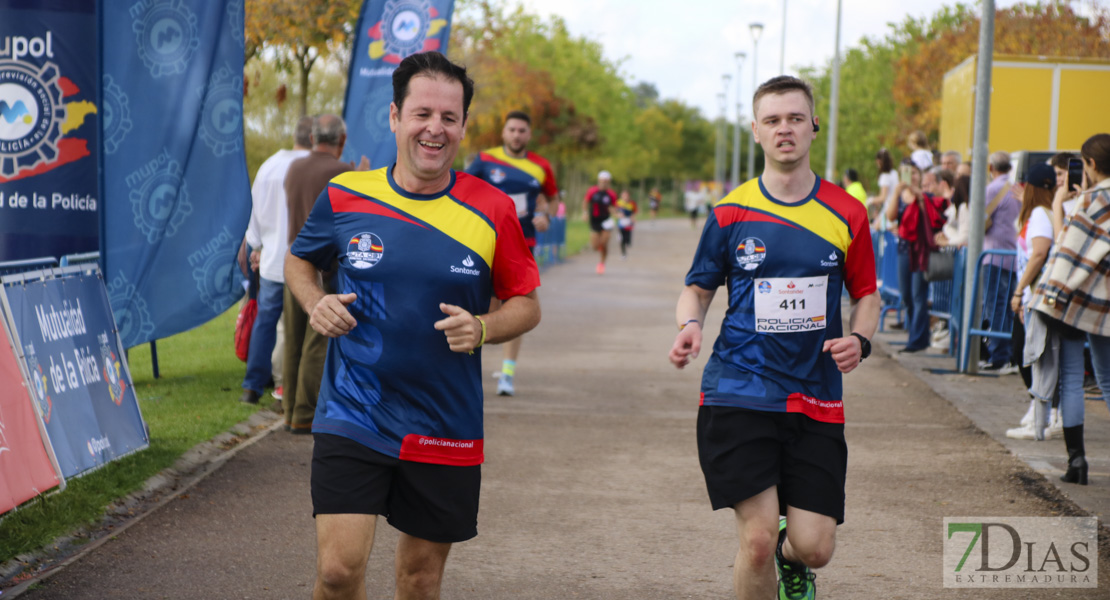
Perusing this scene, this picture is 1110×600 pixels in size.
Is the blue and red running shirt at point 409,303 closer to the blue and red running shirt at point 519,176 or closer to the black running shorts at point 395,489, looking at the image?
the black running shorts at point 395,489

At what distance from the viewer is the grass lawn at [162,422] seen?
5773 mm

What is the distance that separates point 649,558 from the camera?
569 cm

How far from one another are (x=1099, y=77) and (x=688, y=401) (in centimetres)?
1167

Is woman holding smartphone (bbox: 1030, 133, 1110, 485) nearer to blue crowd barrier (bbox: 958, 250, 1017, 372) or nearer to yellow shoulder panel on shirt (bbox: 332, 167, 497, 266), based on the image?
blue crowd barrier (bbox: 958, 250, 1017, 372)

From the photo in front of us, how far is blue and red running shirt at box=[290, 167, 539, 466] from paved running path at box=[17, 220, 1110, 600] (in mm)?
1646

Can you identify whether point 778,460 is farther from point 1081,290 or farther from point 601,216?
point 601,216

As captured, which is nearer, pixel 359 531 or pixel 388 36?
pixel 359 531

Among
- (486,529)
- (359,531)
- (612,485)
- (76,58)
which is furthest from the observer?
(76,58)

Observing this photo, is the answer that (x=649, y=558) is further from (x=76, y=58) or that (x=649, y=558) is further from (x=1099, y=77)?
(x=1099, y=77)

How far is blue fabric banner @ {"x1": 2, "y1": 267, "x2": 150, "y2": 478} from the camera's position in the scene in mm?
6090

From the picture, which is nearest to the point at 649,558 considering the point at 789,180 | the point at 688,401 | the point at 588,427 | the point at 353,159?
the point at 789,180

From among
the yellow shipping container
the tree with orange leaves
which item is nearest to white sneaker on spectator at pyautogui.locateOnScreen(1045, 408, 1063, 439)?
the yellow shipping container

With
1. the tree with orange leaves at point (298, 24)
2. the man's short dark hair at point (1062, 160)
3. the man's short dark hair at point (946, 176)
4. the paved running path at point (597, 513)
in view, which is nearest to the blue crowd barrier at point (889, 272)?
the man's short dark hair at point (946, 176)

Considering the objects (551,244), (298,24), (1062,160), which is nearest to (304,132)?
(1062,160)
